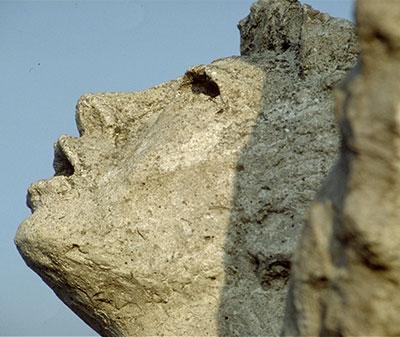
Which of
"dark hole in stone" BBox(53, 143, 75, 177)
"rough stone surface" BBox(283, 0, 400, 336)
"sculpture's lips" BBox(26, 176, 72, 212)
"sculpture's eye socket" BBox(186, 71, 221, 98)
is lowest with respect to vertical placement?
"rough stone surface" BBox(283, 0, 400, 336)

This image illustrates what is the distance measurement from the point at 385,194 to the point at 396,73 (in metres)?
0.22

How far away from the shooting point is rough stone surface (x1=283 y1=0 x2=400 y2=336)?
1.73 meters

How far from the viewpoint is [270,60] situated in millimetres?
3389

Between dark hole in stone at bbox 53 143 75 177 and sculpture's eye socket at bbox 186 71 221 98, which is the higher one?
sculpture's eye socket at bbox 186 71 221 98

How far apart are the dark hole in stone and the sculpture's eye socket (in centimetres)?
58

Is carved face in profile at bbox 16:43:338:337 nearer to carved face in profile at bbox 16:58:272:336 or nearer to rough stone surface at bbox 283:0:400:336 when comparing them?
carved face in profile at bbox 16:58:272:336

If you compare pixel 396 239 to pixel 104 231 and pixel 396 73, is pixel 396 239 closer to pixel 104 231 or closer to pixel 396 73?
pixel 396 73

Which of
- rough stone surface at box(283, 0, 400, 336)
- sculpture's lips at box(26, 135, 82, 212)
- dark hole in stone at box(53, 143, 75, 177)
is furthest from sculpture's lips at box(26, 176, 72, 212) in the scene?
rough stone surface at box(283, 0, 400, 336)

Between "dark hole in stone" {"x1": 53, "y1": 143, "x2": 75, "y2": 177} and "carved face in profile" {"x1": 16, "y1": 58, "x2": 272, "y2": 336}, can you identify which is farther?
"dark hole in stone" {"x1": 53, "y1": 143, "x2": 75, "y2": 177}

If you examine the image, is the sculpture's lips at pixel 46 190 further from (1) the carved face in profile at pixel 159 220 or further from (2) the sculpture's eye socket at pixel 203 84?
(2) the sculpture's eye socket at pixel 203 84

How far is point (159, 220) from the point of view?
3111 millimetres

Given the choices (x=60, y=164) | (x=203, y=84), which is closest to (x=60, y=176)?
(x=60, y=164)

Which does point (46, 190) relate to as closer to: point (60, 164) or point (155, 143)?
point (60, 164)

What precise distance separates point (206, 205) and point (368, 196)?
1.36 m
